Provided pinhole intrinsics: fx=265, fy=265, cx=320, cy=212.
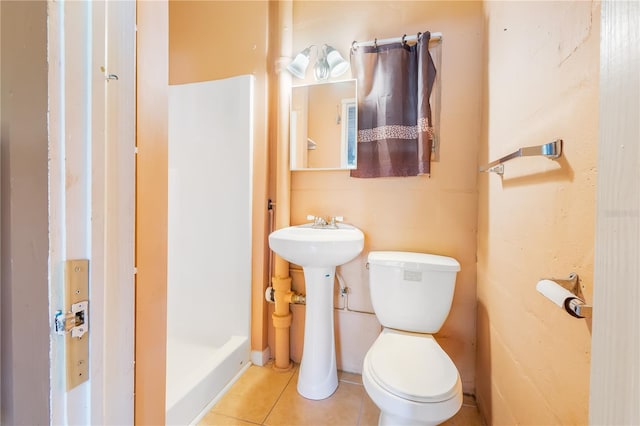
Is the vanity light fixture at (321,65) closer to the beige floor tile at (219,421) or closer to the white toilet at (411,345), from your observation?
the white toilet at (411,345)

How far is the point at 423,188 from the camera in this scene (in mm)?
1476

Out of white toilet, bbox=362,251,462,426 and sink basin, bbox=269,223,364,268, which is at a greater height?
sink basin, bbox=269,223,364,268

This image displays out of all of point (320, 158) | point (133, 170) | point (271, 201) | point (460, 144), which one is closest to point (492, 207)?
point (460, 144)

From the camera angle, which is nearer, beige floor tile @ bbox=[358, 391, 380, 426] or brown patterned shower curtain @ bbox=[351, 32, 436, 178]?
beige floor tile @ bbox=[358, 391, 380, 426]

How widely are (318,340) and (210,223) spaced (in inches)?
39.4

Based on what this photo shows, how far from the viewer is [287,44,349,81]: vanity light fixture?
1563mm

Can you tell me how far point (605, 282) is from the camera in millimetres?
316

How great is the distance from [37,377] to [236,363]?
1.29 metres

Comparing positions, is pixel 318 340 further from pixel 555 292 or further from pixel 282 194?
Result: pixel 555 292

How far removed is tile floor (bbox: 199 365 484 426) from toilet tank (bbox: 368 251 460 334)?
438 mm

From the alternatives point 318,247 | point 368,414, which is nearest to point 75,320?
point 318,247

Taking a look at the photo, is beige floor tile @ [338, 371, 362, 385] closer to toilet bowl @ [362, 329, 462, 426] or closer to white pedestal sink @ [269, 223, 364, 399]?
white pedestal sink @ [269, 223, 364, 399]

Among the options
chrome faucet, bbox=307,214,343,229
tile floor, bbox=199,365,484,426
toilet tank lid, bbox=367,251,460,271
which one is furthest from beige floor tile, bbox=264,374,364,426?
chrome faucet, bbox=307,214,343,229

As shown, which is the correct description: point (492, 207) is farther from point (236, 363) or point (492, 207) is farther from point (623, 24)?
point (236, 363)
